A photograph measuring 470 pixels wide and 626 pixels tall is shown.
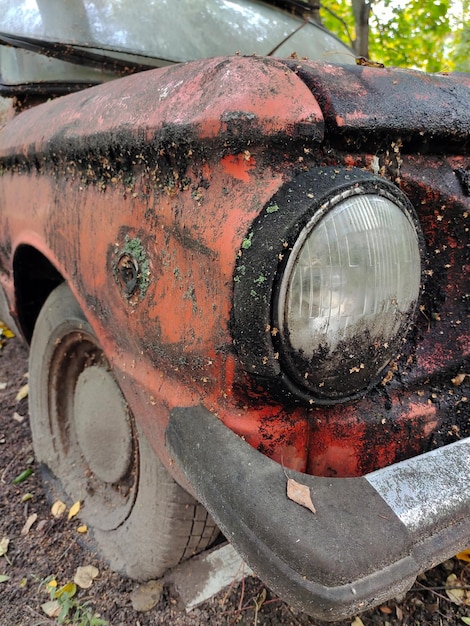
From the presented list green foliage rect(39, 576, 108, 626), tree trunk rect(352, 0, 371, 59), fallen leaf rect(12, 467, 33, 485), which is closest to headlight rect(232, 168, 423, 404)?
green foliage rect(39, 576, 108, 626)

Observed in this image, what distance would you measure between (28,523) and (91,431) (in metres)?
0.57

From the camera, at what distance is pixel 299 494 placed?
0.94m

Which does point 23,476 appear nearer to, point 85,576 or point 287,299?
point 85,576

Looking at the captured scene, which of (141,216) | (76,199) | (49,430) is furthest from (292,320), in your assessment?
(49,430)

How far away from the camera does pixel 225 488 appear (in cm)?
96

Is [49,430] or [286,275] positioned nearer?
[286,275]

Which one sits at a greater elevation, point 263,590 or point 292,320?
point 292,320

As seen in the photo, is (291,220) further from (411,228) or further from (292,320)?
(411,228)

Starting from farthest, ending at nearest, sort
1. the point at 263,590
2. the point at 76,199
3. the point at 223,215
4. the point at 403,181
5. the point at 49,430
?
the point at 49,430 < the point at 263,590 < the point at 76,199 < the point at 403,181 < the point at 223,215

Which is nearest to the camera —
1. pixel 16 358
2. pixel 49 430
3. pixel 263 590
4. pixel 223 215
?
pixel 223 215

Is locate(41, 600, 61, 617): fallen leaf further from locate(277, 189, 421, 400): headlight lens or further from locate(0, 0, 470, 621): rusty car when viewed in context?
locate(277, 189, 421, 400): headlight lens

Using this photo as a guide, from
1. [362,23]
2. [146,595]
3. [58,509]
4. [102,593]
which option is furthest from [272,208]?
[362,23]

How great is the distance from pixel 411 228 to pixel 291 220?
0.29 metres

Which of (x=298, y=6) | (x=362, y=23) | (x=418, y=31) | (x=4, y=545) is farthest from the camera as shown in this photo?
(x=418, y=31)
